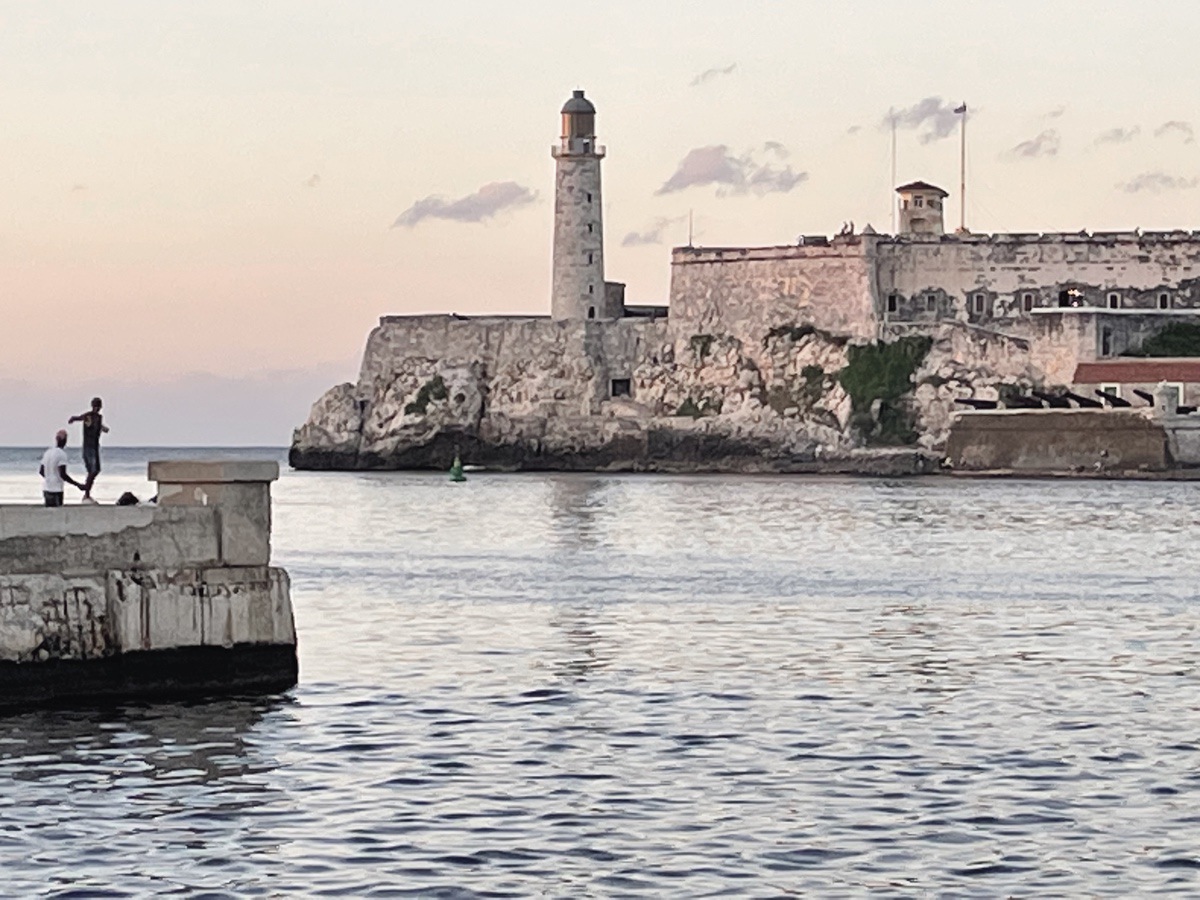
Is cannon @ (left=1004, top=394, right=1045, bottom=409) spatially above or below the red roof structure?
below

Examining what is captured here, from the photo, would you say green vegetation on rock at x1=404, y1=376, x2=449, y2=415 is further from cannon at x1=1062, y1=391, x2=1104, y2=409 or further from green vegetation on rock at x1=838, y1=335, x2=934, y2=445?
cannon at x1=1062, y1=391, x2=1104, y2=409

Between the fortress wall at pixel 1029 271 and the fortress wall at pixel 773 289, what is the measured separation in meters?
1.08

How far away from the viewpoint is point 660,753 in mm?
14969

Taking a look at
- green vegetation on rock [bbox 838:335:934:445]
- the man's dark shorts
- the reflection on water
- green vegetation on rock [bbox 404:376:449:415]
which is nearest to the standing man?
the man's dark shorts

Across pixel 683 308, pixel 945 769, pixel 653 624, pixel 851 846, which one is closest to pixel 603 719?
pixel 945 769

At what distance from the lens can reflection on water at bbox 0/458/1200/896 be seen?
11.5 metres

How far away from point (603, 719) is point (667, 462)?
6604cm

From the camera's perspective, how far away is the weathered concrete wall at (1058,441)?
2832 inches

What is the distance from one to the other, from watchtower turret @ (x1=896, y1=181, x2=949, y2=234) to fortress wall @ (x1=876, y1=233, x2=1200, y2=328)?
132 inches

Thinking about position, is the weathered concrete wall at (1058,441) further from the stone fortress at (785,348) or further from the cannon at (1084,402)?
the stone fortress at (785,348)

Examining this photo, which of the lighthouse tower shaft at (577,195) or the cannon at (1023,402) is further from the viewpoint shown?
the lighthouse tower shaft at (577,195)

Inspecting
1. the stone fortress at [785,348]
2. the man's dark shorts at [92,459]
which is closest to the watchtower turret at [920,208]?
the stone fortress at [785,348]

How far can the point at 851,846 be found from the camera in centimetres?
1198

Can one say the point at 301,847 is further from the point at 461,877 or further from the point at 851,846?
the point at 851,846
